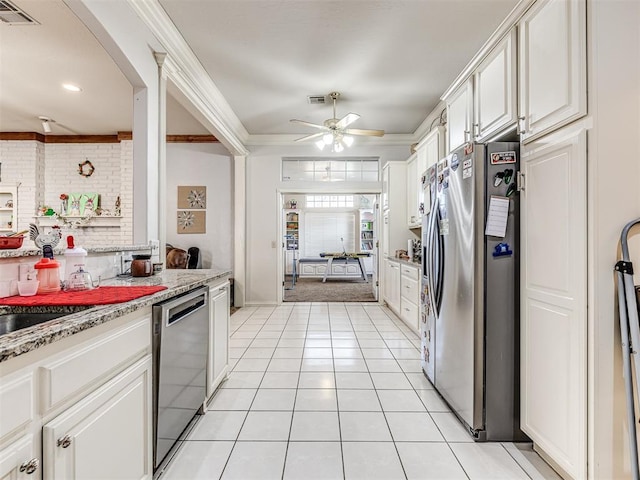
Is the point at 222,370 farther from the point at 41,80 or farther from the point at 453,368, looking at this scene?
the point at 41,80

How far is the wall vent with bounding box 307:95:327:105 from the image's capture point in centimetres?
381

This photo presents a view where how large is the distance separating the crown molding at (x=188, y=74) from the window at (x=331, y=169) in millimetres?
1180

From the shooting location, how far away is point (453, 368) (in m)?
2.01

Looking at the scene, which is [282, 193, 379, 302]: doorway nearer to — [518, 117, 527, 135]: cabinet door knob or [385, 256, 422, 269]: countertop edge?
[385, 256, 422, 269]: countertop edge

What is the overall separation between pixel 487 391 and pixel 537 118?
4.82 feet

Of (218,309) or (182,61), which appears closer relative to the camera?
(218,309)

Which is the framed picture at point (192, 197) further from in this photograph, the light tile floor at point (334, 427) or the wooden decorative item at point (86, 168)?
the light tile floor at point (334, 427)

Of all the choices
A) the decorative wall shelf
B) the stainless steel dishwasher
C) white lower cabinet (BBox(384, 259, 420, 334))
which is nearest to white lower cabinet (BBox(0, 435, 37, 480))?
the stainless steel dishwasher

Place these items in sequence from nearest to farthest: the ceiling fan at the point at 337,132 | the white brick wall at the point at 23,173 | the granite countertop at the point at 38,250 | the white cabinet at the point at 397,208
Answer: the granite countertop at the point at 38,250 < the ceiling fan at the point at 337,132 < the white cabinet at the point at 397,208 < the white brick wall at the point at 23,173

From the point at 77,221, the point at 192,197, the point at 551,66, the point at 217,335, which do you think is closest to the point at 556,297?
the point at 551,66

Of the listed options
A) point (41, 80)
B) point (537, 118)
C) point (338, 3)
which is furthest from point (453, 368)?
point (41, 80)

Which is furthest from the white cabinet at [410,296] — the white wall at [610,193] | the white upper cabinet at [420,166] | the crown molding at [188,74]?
the crown molding at [188,74]

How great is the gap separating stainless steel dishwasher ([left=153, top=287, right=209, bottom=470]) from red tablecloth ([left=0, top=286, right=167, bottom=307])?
0.41 feet

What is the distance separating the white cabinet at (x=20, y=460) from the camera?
2.28 ft
